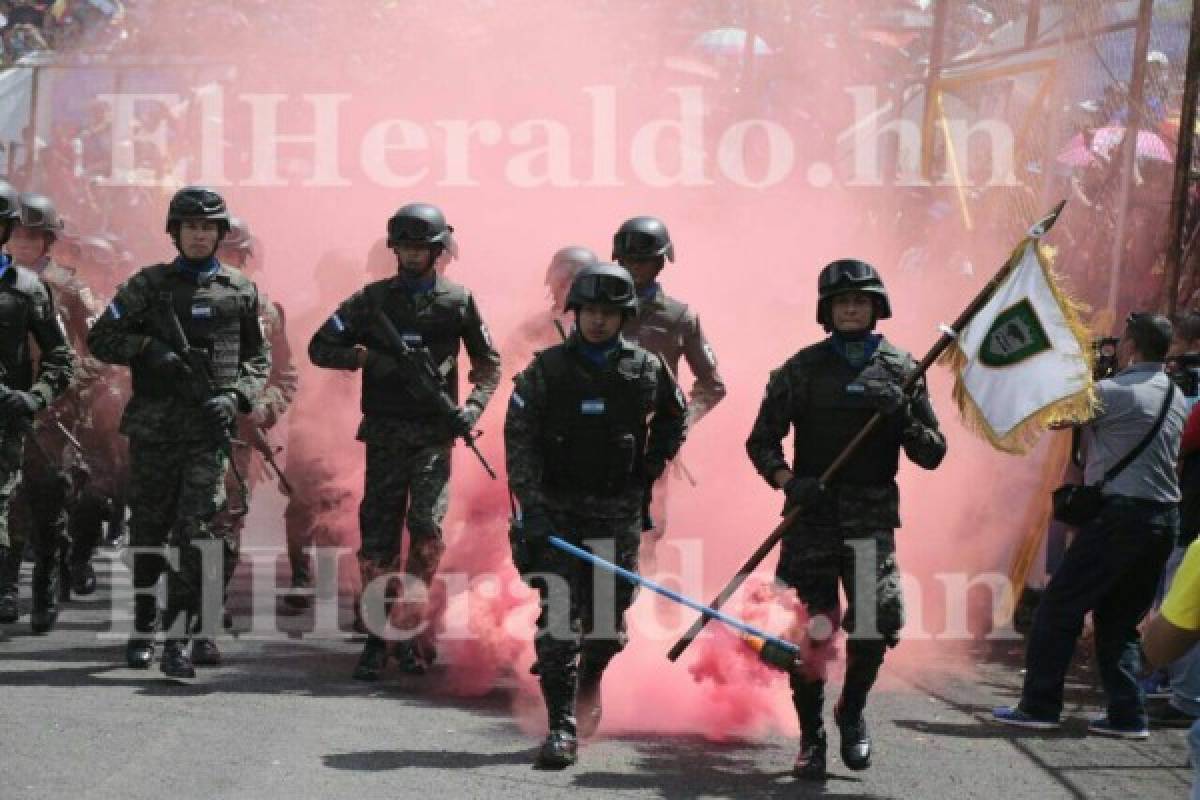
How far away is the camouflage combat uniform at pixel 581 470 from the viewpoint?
6945mm

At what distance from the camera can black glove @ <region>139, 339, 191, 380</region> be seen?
823 centimetres

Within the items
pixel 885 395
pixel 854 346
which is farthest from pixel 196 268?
pixel 885 395

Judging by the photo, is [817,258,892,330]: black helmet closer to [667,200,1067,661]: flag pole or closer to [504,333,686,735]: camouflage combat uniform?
[667,200,1067,661]: flag pole

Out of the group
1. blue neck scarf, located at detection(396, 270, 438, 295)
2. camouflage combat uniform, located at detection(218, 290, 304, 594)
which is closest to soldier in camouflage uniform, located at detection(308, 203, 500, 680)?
blue neck scarf, located at detection(396, 270, 438, 295)

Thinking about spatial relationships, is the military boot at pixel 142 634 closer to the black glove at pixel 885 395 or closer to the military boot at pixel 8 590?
the military boot at pixel 8 590

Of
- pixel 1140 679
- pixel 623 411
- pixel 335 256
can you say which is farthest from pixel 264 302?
pixel 1140 679

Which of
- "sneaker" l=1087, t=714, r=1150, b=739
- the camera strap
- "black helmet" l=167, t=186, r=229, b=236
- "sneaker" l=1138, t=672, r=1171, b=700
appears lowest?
"sneaker" l=1087, t=714, r=1150, b=739

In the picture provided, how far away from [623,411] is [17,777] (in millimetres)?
2466

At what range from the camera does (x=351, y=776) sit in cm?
638

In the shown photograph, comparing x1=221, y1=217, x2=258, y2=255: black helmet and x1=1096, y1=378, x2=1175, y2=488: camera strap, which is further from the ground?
x1=221, y1=217, x2=258, y2=255: black helmet

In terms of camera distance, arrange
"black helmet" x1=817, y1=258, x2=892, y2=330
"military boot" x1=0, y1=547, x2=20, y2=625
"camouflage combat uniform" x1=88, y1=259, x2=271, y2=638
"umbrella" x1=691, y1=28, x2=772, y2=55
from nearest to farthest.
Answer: "black helmet" x1=817, y1=258, x2=892, y2=330 < "camouflage combat uniform" x1=88, y1=259, x2=271, y2=638 < "military boot" x1=0, y1=547, x2=20, y2=625 < "umbrella" x1=691, y1=28, x2=772, y2=55

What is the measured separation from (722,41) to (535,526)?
40.7ft

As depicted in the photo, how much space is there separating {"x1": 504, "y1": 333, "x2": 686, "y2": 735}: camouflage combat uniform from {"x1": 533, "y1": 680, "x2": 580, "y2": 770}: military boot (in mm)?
112

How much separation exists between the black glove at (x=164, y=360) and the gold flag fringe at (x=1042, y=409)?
3.28 metres
